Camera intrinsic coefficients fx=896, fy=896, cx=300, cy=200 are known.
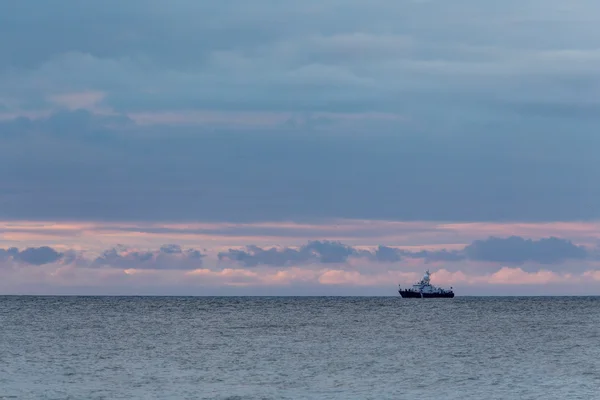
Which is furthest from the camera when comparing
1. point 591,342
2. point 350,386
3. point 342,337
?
point 342,337

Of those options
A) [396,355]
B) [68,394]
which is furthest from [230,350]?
[68,394]

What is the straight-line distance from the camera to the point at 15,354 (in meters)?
84.0

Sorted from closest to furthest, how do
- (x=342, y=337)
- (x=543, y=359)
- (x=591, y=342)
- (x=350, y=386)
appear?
1. (x=350, y=386)
2. (x=543, y=359)
3. (x=591, y=342)
4. (x=342, y=337)

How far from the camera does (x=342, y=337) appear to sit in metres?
111

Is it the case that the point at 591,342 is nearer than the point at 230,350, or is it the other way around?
the point at 230,350

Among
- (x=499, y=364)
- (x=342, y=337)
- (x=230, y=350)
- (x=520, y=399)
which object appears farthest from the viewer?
(x=342, y=337)

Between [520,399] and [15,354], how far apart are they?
4958 centimetres

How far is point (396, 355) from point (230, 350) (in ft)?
54.5

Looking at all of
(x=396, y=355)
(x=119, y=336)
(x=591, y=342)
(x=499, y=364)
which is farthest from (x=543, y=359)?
(x=119, y=336)

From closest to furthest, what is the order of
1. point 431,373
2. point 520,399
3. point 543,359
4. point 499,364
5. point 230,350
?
1. point 520,399
2. point 431,373
3. point 499,364
4. point 543,359
5. point 230,350

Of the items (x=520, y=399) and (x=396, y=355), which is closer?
(x=520, y=399)

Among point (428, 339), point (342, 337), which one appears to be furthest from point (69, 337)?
point (428, 339)

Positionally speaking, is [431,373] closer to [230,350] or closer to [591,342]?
[230,350]

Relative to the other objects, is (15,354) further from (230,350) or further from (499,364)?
(499,364)
